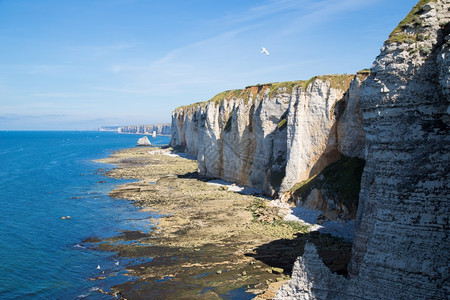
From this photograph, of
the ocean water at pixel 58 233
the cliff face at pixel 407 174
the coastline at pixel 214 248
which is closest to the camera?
the cliff face at pixel 407 174

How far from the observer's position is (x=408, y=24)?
51.8 ft

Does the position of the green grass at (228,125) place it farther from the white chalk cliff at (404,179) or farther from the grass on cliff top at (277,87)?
the white chalk cliff at (404,179)

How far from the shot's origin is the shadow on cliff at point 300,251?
24453 mm

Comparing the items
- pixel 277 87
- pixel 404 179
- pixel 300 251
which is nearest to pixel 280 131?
pixel 277 87

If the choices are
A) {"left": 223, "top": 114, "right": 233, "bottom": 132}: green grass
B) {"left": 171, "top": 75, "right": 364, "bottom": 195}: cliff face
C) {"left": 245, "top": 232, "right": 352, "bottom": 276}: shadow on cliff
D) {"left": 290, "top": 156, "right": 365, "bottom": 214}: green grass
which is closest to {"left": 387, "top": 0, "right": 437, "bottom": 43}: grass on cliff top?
{"left": 245, "top": 232, "right": 352, "bottom": 276}: shadow on cliff

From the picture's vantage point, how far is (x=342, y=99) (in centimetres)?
4128

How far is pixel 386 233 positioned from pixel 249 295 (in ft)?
30.3

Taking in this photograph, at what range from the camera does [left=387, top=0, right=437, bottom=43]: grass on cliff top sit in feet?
50.4

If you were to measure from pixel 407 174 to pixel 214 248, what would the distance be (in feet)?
57.2

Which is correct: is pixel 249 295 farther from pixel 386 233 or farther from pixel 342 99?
pixel 342 99

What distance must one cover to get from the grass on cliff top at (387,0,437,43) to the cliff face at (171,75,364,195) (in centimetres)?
2154

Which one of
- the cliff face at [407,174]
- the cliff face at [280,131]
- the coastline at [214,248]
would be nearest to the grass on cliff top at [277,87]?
the cliff face at [280,131]

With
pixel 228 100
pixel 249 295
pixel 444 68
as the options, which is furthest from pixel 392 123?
pixel 228 100

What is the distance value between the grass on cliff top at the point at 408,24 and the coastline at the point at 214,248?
13.6 m
